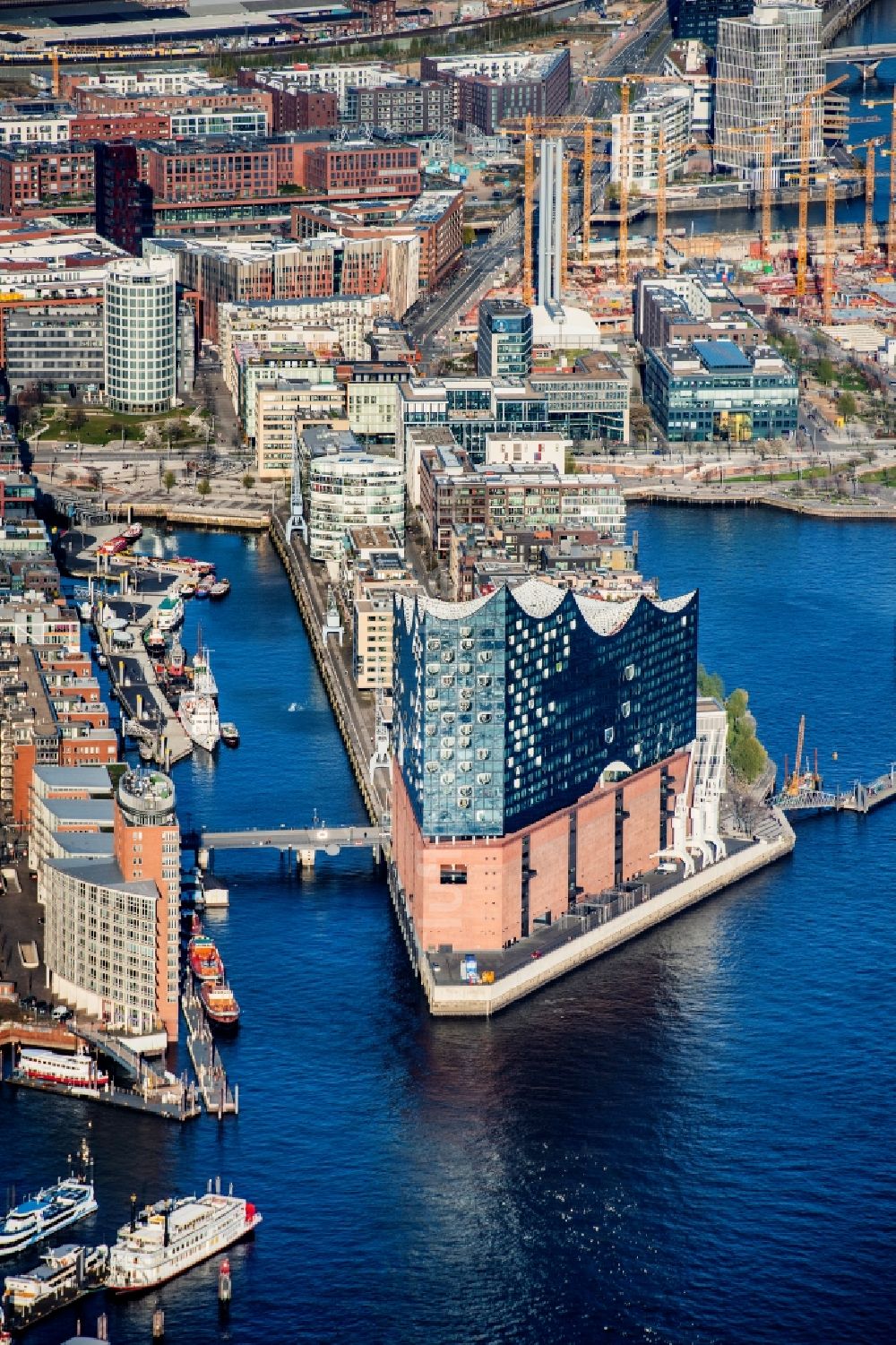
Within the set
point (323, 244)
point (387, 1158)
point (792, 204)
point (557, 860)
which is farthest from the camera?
point (792, 204)

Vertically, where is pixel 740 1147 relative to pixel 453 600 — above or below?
below

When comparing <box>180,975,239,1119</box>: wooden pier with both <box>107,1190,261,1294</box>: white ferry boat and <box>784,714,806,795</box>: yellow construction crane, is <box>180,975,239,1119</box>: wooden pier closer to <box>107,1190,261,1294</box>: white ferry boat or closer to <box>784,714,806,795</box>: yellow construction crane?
<box>107,1190,261,1294</box>: white ferry boat

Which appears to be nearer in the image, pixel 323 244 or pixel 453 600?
pixel 453 600

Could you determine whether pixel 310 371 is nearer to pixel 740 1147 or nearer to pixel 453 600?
pixel 453 600

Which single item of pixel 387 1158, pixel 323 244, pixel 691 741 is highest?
pixel 323 244

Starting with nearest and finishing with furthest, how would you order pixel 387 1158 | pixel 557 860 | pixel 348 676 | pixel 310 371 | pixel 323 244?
pixel 387 1158 < pixel 557 860 < pixel 348 676 < pixel 310 371 < pixel 323 244

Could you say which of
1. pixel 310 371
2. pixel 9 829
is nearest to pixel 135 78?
pixel 310 371

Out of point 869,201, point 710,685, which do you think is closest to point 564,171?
point 869,201
